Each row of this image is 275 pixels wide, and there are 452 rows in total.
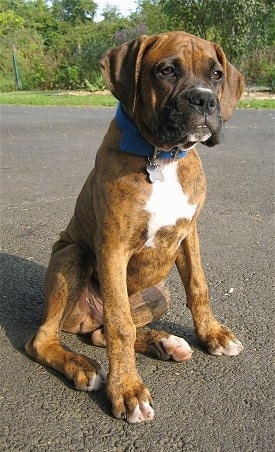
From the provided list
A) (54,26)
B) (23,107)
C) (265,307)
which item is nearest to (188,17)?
(23,107)

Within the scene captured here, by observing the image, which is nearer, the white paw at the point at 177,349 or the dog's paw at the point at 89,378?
the dog's paw at the point at 89,378

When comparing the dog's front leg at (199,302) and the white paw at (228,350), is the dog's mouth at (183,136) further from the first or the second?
the white paw at (228,350)

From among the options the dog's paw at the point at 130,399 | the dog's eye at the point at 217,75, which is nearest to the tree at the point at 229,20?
the dog's eye at the point at 217,75

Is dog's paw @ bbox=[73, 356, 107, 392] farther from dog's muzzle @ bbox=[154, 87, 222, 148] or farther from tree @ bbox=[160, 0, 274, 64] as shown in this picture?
tree @ bbox=[160, 0, 274, 64]

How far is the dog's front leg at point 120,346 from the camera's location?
2.64 m

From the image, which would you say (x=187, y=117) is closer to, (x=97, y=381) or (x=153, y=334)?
(x=153, y=334)

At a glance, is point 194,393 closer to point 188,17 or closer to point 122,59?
point 122,59

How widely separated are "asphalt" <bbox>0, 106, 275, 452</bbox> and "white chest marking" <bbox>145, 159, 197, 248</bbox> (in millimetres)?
823

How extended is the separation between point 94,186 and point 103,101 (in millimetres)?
18396

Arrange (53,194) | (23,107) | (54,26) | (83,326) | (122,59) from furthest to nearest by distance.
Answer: (54,26)
(23,107)
(53,194)
(83,326)
(122,59)

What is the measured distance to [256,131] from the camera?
40.5ft

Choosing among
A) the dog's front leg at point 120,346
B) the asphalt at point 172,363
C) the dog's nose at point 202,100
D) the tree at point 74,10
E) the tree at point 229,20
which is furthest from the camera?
the tree at point 74,10

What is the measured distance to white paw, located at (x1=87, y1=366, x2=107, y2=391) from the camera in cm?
286

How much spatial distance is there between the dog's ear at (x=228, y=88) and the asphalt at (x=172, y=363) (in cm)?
139
